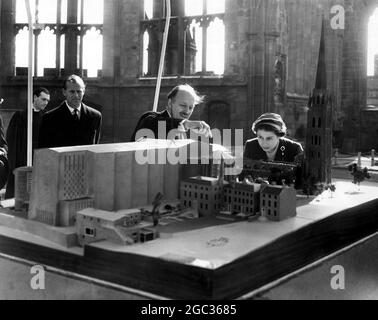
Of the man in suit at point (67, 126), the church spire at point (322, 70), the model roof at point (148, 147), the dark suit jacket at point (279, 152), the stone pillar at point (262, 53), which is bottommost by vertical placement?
the dark suit jacket at point (279, 152)

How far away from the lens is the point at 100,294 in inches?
145

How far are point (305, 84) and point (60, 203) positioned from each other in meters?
12.9

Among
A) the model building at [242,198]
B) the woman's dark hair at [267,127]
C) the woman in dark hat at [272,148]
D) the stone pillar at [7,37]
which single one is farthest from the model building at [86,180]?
the stone pillar at [7,37]

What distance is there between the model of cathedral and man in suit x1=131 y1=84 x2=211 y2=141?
119 centimetres

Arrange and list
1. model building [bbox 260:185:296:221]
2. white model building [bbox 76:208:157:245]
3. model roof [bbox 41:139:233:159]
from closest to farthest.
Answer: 1. white model building [bbox 76:208:157:245]
2. model roof [bbox 41:139:233:159]
3. model building [bbox 260:185:296:221]

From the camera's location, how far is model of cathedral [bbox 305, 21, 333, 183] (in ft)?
20.9

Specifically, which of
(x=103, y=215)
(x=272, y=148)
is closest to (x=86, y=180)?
(x=103, y=215)

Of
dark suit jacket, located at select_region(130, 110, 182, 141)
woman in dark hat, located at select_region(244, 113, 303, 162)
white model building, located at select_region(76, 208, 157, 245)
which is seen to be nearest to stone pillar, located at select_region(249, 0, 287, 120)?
woman in dark hat, located at select_region(244, 113, 303, 162)

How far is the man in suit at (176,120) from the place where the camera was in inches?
232

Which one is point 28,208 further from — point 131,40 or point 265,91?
point 131,40

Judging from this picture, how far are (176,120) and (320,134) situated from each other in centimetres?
165

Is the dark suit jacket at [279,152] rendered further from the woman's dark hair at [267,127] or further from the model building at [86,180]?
the model building at [86,180]

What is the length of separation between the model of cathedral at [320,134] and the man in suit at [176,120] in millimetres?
1194

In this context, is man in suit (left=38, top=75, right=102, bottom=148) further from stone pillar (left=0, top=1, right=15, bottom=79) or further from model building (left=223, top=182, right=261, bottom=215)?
stone pillar (left=0, top=1, right=15, bottom=79)
